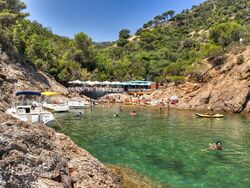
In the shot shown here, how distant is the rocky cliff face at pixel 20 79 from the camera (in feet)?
206

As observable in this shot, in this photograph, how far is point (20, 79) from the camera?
69.4 meters

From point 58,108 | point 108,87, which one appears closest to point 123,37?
point 108,87

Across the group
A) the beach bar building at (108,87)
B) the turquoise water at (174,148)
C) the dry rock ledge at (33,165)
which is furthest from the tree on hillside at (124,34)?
the dry rock ledge at (33,165)

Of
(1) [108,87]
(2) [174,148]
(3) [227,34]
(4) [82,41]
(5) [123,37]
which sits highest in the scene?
(5) [123,37]

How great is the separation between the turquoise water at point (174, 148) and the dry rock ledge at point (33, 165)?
28.4ft

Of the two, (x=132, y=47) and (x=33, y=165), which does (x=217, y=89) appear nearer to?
(x=33, y=165)

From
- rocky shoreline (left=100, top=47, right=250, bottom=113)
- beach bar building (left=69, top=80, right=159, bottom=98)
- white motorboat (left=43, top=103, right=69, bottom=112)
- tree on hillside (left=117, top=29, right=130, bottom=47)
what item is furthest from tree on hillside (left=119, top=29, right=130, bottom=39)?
white motorboat (left=43, top=103, right=69, bottom=112)

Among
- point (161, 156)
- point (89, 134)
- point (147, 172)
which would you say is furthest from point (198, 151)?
point (89, 134)

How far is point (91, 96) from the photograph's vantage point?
9488cm

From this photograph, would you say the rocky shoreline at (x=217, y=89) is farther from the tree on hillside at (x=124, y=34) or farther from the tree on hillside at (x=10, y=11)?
the tree on hillside at (x=124, y=34)

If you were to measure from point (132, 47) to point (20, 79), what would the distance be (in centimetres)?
9322

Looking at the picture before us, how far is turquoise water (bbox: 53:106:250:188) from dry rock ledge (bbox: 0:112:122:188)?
8.67 metres

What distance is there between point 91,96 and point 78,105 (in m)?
26.9

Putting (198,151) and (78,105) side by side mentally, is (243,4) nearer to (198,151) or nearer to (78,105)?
(78,105)
